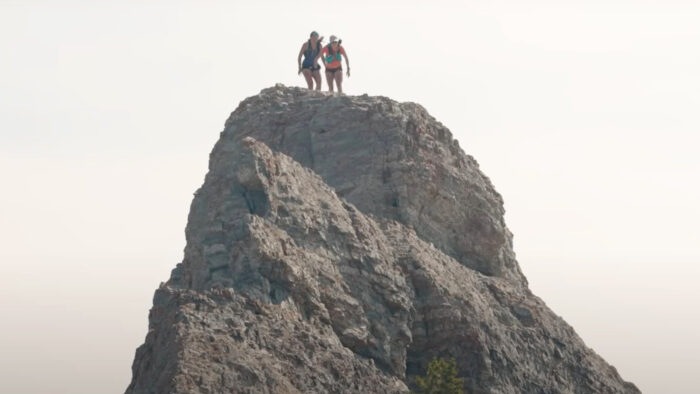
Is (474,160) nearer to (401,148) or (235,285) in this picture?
(401,148)

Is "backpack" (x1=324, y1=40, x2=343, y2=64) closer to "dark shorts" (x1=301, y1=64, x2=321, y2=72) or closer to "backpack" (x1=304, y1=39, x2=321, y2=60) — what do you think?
"backpack" (x1=304, y1=39, x2=321, y2=60)

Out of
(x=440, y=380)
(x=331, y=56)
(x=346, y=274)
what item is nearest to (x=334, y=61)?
(x=331, y=56)

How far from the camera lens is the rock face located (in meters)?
60.0

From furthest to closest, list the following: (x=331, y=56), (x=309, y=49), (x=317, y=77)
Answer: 1. (x=317, y=77)
2. (x=309, y=49)
3. (x=331, y=56)

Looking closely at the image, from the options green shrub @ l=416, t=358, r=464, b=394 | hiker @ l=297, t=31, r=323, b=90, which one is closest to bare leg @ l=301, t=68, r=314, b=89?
hiker @ l=297, t=31, r=323, b=90

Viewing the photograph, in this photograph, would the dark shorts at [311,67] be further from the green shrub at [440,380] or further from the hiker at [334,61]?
the green shrub at [440,380]

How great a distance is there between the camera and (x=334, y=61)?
7750 centimetres

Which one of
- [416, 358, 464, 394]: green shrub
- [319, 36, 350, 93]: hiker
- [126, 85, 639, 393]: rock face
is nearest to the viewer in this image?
[126, 85, 639, 393]: rock face

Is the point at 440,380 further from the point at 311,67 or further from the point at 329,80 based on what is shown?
the point at 311,67

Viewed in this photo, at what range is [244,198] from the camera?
220 feet

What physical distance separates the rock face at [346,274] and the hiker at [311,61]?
56.1 inches

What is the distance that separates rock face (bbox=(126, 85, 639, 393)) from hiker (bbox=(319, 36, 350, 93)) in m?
1.61

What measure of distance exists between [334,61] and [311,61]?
36.6 inches

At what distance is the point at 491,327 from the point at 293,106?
12370 millimetres
